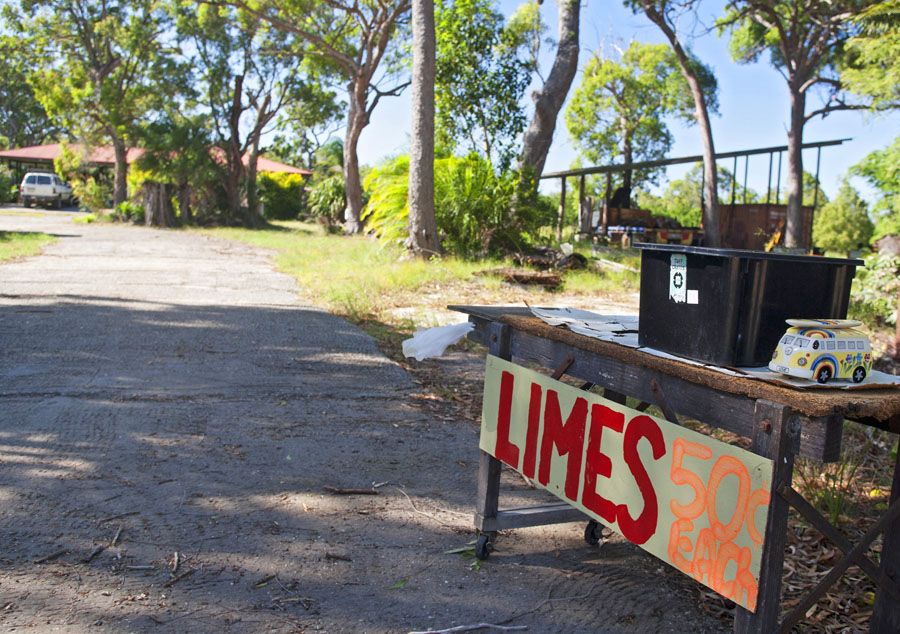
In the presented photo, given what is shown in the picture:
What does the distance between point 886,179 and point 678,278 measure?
15.9m

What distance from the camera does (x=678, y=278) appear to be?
2.59m

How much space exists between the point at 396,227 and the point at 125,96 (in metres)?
22.1

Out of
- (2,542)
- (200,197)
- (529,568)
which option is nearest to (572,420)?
(529,568)

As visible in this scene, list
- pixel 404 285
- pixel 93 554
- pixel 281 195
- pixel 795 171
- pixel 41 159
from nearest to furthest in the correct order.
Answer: pixel 93 554
pixel 404 285
pixel 795 171
pixel 281 195
pixel 41 159

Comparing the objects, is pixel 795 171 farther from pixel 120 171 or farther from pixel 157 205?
pixel 120 171

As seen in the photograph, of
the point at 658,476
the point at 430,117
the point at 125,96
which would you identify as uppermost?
the point at 125,96

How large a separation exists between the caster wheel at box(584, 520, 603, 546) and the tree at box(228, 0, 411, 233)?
824 inches

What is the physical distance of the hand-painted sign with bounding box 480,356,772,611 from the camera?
226 cm

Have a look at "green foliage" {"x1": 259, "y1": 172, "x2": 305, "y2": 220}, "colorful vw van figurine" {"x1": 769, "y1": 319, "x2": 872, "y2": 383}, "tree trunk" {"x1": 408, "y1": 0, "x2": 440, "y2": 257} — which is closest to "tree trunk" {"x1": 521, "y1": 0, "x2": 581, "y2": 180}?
"tree trunk" {"x1": 408, "y1": 0, "x2": 440, "y2": 257}

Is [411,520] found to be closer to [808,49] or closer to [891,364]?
[891,364]

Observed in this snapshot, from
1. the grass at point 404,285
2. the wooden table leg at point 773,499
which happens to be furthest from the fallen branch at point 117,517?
the grass at point 404,285

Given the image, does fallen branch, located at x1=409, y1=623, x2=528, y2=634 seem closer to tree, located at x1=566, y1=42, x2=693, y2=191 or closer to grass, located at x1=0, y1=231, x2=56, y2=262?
grass, located at x1=0, y1=231, x2=56, y2=262

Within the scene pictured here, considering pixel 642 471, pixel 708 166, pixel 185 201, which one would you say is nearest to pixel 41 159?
pixel 185 201

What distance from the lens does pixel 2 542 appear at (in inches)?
131
